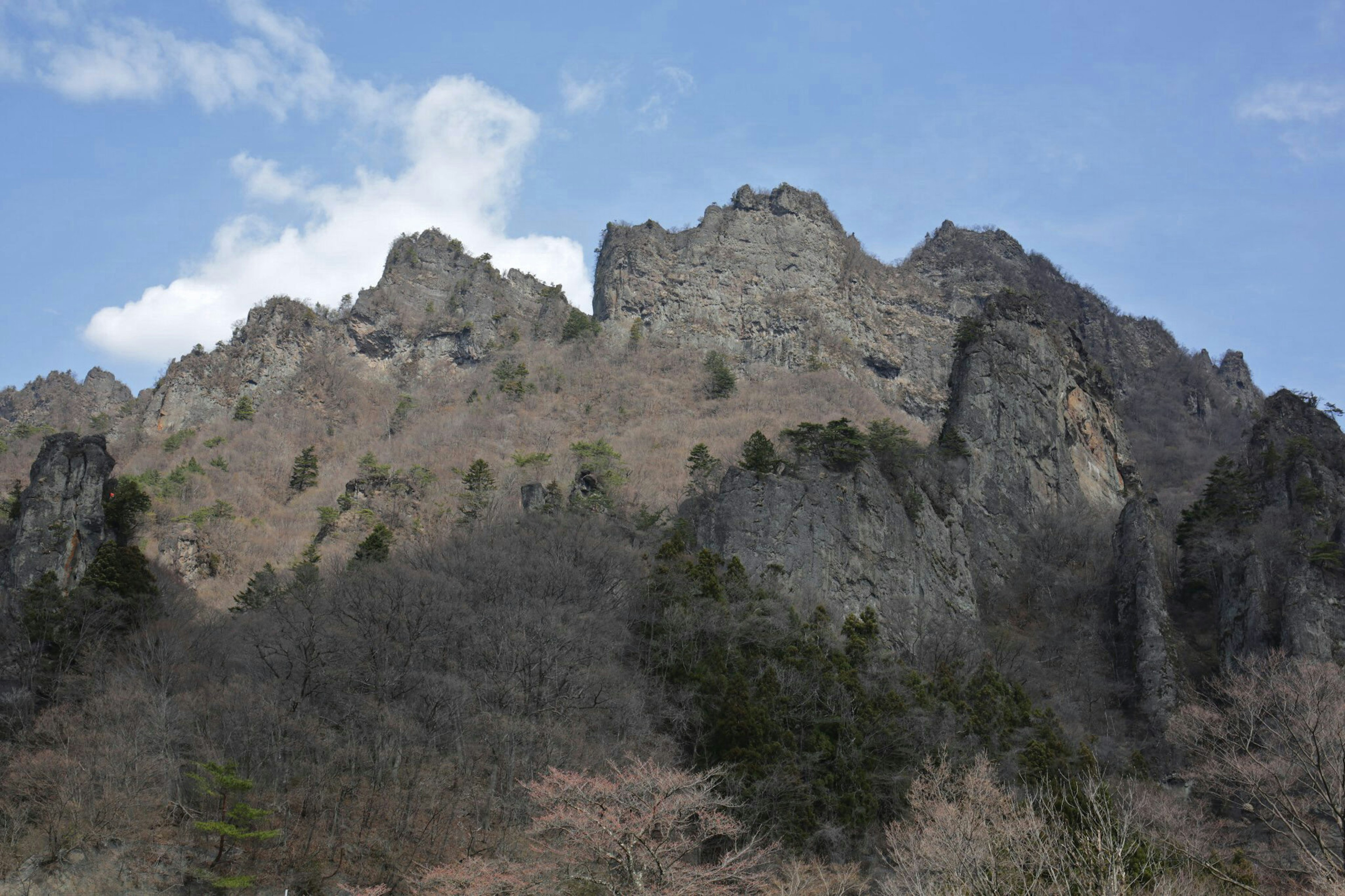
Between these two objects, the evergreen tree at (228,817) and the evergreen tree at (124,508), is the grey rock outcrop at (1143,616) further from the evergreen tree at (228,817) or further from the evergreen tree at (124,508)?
the evergreen tree at (124,508)

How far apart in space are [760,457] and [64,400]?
101 m

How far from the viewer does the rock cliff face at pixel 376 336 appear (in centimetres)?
9138

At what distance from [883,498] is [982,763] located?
2248 cm

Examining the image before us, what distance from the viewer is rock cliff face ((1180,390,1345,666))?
153ft

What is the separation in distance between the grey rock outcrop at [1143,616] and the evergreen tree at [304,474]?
58972mm

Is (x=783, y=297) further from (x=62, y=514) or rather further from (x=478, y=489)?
(x=62, y=514)

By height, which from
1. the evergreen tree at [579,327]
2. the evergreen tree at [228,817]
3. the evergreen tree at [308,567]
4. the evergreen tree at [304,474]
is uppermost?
the evergreen tree at [579,327]

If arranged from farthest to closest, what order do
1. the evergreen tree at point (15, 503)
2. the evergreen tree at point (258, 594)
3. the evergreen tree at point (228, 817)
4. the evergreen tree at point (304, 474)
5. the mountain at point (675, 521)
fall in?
the evergreen tree at point (304, 474) < the evergreen tree at point (15, 503) < the evergreen tree at point (258, 594) < the mountain at point (675, 521) < the evergreen tree at point (228, 817)

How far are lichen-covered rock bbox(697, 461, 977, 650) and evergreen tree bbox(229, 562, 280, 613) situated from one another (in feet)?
70.3

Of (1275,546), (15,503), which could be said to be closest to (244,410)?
(15,503)

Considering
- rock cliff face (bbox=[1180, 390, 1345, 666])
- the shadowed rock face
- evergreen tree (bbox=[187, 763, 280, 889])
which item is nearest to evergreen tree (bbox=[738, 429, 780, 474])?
rock cliff face (bbox=[1180, 390, 1345, 666])

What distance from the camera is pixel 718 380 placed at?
3531 inches

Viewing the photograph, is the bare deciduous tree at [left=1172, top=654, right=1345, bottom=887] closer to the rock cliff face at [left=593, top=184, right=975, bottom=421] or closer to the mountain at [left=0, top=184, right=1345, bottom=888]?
the mountain at [left=0, top=184, right=1345, bottom=888]

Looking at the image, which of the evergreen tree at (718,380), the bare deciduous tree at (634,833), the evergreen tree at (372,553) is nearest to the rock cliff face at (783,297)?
the evergreen tree at (718,380)
